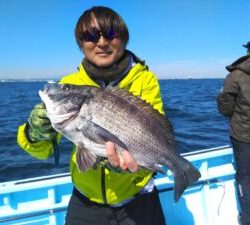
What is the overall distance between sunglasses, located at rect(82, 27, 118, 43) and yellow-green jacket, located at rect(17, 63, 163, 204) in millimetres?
296

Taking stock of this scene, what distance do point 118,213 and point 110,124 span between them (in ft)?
2.90

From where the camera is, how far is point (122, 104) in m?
2.76

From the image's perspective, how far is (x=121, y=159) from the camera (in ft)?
8.54

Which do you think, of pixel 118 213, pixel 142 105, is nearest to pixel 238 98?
pixel 142 105

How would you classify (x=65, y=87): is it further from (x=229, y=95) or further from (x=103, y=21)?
(x=229, y=95)

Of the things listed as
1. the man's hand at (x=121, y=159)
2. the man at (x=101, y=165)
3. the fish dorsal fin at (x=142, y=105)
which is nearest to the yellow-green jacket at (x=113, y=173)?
the man at (x=101, y=165)

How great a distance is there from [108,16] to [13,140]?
39.8 ft

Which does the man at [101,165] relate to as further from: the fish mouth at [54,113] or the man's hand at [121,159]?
the man's hand at [121,159]

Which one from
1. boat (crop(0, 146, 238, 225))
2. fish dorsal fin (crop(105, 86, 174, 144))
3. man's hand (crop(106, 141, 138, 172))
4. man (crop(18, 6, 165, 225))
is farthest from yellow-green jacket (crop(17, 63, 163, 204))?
boat (crop(0, 146, 238, 225))

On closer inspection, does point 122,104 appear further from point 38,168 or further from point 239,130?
point 38,168

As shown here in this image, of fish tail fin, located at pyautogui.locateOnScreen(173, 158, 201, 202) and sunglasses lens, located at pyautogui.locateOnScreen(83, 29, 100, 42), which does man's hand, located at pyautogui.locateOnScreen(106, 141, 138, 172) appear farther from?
sunglasses lens, located at pyautogui.locateOnScreen(83, 29, 100, 42)

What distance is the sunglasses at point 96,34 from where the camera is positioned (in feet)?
9.55

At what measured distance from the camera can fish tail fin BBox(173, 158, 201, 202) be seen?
9.51 ft

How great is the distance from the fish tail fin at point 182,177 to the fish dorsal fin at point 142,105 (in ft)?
0.72
